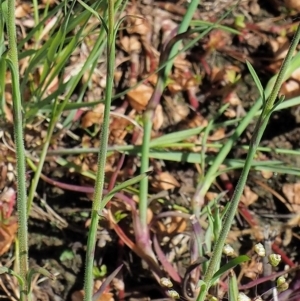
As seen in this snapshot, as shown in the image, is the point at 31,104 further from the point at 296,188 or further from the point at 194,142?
the point at 296,188

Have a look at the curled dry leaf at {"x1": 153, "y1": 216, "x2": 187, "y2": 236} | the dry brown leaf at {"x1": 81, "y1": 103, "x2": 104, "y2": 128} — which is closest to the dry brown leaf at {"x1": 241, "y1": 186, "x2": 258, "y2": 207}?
the curled dry leaf at {"x1": 153, "y1": 216, "x2": 187, "y2": 236}

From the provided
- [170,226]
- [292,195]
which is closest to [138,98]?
[170,226]

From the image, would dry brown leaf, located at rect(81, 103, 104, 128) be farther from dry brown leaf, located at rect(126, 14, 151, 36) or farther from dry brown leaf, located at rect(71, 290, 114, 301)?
dry brown leaf, located at rect(71, 290, 114, 301)

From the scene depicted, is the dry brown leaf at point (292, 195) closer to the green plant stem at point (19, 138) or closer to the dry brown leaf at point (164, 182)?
the dry brown leaf at point (164, 182)

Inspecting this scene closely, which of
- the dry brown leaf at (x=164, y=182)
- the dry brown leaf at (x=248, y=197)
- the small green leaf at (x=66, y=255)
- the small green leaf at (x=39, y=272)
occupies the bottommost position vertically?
the small green leaf at (x=66, y=255)

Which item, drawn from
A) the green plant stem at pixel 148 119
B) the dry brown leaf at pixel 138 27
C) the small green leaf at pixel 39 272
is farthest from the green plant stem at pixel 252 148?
the dry brown leaf at pixel 138 27

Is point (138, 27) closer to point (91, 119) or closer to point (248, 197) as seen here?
point (91, 119)
